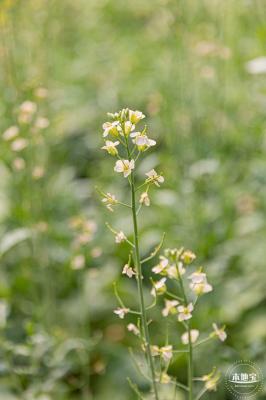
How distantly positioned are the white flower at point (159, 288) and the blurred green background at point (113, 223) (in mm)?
837

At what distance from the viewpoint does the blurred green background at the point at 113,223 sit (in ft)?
9.62

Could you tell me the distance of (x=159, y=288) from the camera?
1.68 m

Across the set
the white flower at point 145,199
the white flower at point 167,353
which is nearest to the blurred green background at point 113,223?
the white flower at point 167,353

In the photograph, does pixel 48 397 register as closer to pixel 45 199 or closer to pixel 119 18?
pixel 45 199

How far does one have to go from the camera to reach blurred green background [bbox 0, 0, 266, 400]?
2932 millimetres

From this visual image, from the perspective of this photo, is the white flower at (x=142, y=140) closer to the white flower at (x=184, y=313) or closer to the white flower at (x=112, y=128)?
the white flower at (x=112, y=128)

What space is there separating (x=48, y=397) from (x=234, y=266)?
1.23 metres

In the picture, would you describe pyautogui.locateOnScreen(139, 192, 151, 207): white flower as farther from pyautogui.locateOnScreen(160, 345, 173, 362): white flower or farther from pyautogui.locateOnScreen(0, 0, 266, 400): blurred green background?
pyautogui.locateOnScreen(0, 0, 266, 400): blurred green background

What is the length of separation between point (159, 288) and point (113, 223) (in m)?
2.11

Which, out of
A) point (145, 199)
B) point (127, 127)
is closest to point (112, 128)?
point (127, 127)

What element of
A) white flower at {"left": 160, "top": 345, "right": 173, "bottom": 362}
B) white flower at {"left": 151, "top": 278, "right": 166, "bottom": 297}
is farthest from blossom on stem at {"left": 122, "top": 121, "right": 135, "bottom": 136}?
white flower at {"left": 160, "top": 345, "right": 173, "bottom": 362}

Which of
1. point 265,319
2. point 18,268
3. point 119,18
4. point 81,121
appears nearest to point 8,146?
point 18,268

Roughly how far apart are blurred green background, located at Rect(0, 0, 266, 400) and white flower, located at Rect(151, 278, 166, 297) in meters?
0.84

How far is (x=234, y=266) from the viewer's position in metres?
3.46
